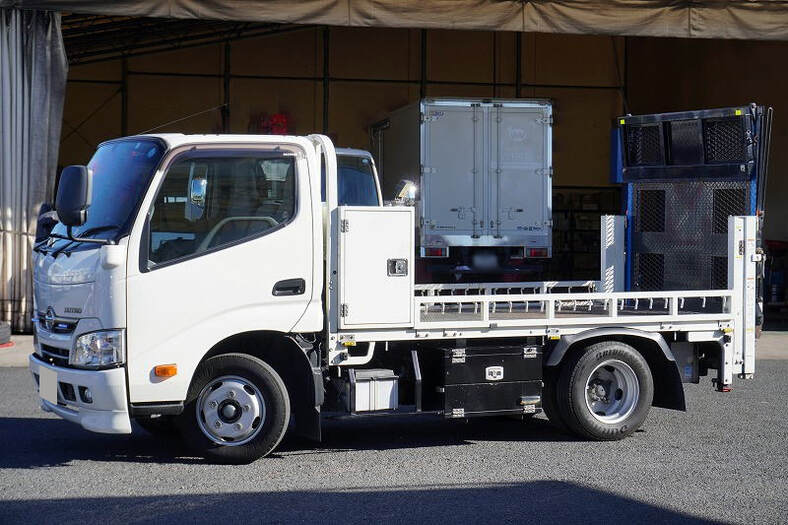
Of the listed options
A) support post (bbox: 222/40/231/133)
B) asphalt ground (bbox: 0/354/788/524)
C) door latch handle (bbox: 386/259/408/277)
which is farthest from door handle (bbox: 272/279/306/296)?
support post (bbox: 222/40/231/133)

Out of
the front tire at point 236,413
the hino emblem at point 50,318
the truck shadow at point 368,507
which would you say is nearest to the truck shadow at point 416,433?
the front tire at point 236,413

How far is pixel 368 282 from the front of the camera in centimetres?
751

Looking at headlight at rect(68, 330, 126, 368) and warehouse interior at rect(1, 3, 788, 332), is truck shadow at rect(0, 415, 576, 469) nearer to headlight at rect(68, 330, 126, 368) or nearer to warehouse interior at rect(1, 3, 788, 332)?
headlight at rect(68, 330, 126, 368)

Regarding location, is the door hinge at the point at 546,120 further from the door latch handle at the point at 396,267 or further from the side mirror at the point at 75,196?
the side mirror at the point at 75,196

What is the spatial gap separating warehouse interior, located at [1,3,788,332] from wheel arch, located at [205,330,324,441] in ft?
50.9

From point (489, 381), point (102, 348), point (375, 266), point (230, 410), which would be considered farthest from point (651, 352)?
point (102, 348)

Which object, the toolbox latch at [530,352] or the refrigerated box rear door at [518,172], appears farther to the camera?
the refrigerated box rear door at [518,172]

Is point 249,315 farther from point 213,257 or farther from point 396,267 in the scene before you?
point 396,267

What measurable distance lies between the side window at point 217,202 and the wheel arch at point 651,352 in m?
2.40

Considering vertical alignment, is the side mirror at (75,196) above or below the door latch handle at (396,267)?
above

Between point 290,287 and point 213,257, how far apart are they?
1.87 feet

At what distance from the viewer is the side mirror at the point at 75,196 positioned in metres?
6.98

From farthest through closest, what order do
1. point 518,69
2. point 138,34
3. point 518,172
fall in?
point 518,69 < point 138,34 < point 518,172

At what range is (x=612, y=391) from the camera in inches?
336
